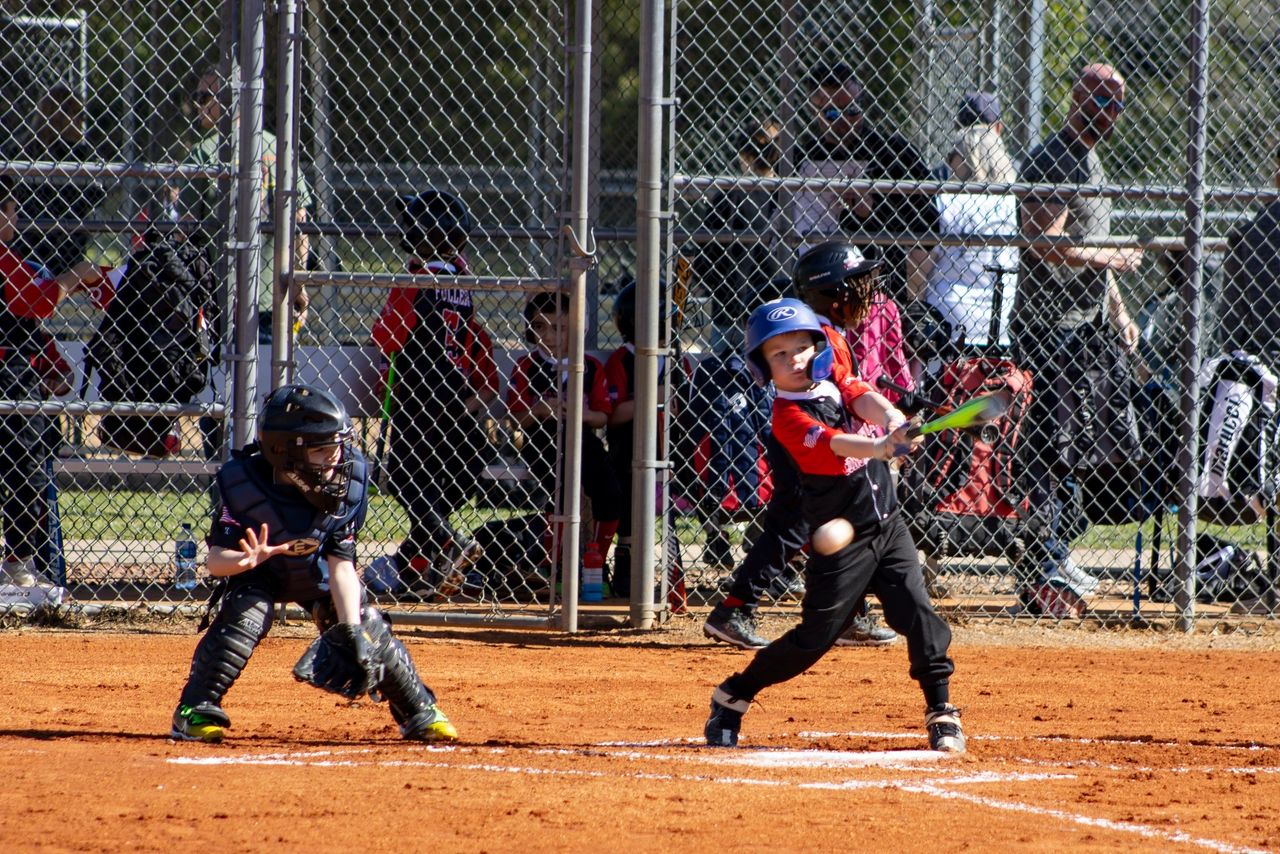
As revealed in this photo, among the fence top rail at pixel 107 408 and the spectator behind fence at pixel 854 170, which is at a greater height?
the spectator behind fence at pixel 854 170

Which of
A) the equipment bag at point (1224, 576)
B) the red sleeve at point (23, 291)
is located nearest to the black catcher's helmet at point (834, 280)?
the equipment bag at point (1224, 576)

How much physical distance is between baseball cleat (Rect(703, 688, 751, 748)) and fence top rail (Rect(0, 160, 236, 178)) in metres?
3.43

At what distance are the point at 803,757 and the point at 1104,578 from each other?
432 cm

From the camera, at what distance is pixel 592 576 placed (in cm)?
767

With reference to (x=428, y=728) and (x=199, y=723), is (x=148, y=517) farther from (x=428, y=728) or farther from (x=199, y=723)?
(x=428, y=728)

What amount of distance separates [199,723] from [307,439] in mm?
946

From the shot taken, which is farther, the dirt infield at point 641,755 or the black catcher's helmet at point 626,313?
the black catcher's helmet at point 626,313

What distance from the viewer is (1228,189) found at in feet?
23.7

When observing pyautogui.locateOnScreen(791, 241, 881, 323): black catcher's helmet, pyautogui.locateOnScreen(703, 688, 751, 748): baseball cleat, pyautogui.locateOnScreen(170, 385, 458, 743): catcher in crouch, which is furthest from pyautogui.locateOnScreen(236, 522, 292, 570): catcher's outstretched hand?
pyautogui.locateOnScreen(791, 241, 881, 323): black catcher's helmet

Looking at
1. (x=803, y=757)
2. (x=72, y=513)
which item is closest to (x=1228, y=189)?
(x=803, y=757)

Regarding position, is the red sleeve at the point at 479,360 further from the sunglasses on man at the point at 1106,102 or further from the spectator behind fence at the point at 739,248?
the sunglasses on man at the point at 1106,102

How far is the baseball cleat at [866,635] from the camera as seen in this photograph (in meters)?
7.02

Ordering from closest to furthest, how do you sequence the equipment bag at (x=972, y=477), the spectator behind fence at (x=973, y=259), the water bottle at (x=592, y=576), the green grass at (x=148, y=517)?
the equipment bag at (x=972, y=477)
the spectator behind fence at (x=973, y=259)
the water bottle at (x=592, y=576)
the green grass at (x=148, y=517)

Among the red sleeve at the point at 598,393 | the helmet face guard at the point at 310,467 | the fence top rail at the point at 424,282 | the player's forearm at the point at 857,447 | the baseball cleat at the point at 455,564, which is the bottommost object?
the baseball cleat at the point at 455,564
